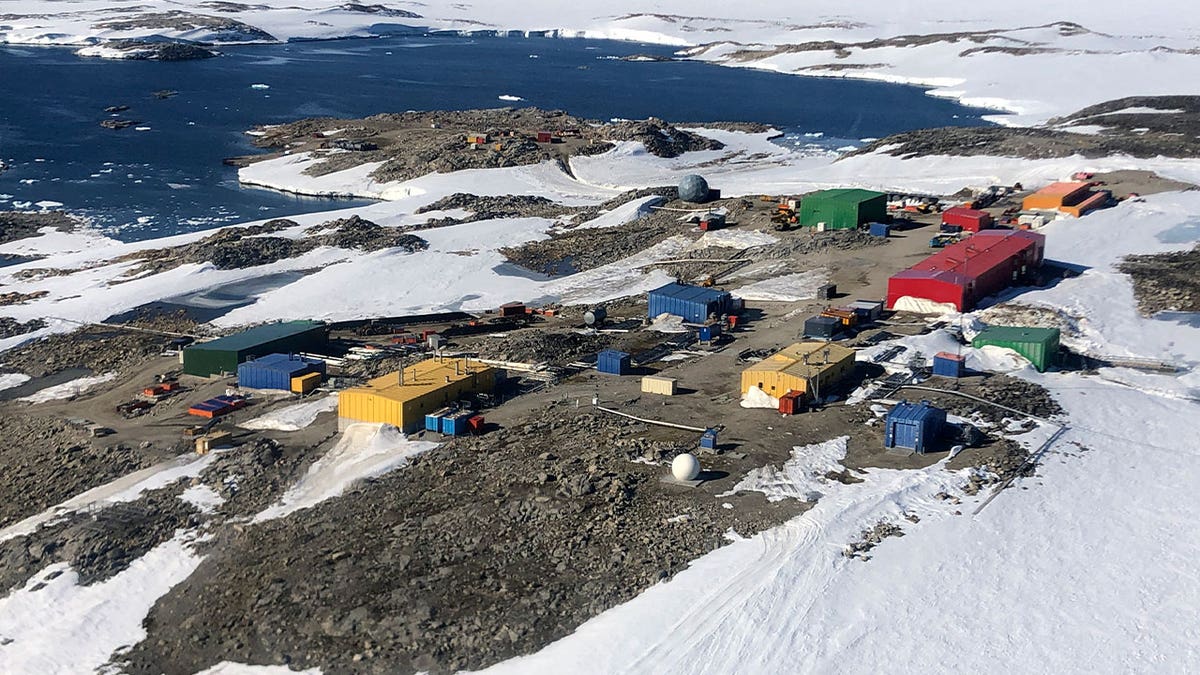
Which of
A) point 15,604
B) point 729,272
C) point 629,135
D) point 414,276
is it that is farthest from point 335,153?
point 15,604

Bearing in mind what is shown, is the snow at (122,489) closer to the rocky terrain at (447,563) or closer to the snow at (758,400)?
the rocky terrain at (447,563)

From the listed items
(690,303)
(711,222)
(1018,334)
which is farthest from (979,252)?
(711,222)

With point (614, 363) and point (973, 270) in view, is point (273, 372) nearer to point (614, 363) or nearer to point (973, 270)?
point (614, 363)

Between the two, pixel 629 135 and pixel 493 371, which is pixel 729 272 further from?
pixel 629 135

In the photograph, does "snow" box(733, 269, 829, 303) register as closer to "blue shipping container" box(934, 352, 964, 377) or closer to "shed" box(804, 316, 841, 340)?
"shed" box(804, 316, 841, 340)

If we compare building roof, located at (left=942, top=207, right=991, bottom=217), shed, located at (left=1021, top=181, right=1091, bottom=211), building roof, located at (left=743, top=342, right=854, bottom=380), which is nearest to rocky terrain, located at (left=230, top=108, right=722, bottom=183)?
building roof, located at (left=942, top=207, right=991, bottom=217)
